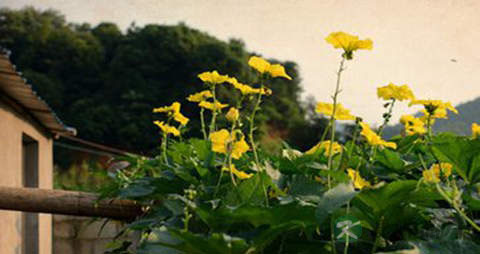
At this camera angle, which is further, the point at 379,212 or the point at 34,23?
the point at 34,23

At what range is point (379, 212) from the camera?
76cm

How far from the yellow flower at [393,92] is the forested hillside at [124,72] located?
53.9ft

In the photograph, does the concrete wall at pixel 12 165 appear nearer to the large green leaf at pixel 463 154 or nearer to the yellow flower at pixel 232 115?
the yellow flower at pixel 232 115

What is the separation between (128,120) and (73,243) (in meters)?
11.5

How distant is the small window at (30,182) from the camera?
5.93 meters

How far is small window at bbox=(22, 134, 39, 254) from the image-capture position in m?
5.93

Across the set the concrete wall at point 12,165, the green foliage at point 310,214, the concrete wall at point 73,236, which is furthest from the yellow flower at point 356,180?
the concrete wall at point 73,236

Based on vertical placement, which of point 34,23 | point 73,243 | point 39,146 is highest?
point 34,23

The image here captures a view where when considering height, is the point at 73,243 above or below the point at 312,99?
below

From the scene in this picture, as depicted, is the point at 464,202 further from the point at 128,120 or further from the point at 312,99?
the point at 312,99

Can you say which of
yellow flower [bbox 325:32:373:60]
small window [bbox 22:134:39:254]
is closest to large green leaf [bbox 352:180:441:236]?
yellow flower [bbox 325:32:373:60]

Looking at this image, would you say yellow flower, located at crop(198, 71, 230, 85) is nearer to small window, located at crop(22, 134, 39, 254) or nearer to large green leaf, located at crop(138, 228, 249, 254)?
large green leaf, located at crop(138, 228, 249, 254)

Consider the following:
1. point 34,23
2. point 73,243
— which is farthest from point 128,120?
point 73,243

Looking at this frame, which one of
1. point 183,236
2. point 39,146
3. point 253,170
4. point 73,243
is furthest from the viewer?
point 73,243
